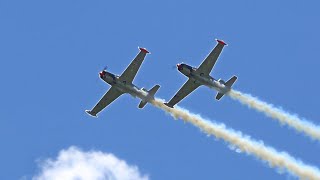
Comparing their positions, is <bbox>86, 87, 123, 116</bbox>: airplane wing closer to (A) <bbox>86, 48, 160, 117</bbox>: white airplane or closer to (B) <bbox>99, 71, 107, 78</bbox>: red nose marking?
(A) <bbox>86, 48, 160, 117</bbox>: white airplane

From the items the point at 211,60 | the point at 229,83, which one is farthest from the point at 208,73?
the point at 229,83

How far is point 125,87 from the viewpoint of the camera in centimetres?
12112

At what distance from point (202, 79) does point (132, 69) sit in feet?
36.2

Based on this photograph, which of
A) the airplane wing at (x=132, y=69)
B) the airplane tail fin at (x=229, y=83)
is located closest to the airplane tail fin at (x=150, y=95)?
the airplane wing at (x=132, y=69)

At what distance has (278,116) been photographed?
121 meters

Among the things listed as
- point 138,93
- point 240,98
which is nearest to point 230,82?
point 240,98

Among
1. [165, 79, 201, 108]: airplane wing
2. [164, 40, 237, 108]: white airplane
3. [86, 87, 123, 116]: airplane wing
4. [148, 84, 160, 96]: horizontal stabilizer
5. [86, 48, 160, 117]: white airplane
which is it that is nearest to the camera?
[148, 84, 160, 96]: horizontal stabilizer

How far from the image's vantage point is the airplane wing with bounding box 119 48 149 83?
12088 cm

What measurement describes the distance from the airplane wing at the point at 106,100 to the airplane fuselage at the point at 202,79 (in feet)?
34.6

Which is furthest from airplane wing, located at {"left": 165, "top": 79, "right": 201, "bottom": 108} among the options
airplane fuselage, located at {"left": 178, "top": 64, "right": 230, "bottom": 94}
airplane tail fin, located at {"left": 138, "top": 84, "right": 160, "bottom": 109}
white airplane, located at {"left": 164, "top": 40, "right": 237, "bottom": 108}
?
airplane tail fin, located at {"left": 138, "top": 84, "right": 160, "bottom": 109}

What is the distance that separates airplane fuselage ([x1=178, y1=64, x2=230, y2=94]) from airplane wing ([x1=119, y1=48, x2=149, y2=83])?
6.71 m

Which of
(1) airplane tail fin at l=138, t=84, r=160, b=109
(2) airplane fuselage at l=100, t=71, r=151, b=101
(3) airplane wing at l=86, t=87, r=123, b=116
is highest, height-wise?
(3) airplane wing at l=86, t=87, r=123, b=116

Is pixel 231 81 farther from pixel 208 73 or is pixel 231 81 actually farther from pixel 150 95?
pixel 150 95

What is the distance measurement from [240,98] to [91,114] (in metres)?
24.0
